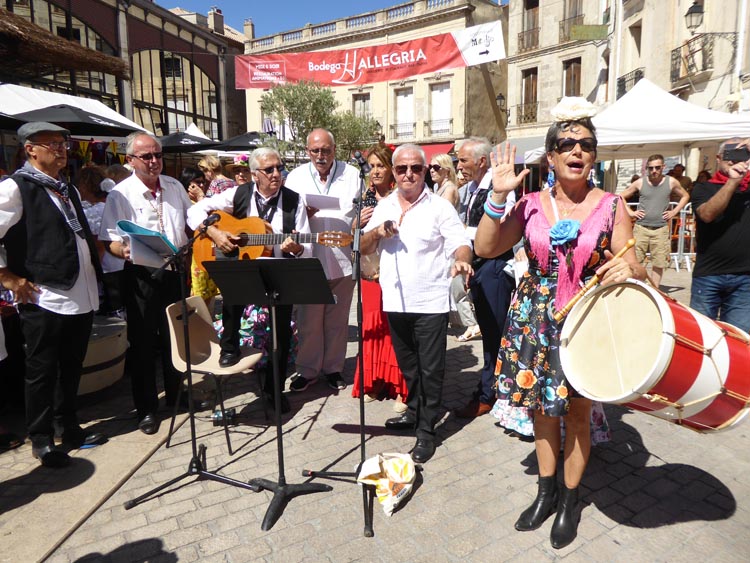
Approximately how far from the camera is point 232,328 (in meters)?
4.01

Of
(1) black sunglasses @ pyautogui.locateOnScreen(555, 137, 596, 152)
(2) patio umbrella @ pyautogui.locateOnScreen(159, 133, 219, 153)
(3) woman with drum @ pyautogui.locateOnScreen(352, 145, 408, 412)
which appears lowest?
(3) woman with drum @ pyautogui.locateOnScreen(352, 145, 408, 412)

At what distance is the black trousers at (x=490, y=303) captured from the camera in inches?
161

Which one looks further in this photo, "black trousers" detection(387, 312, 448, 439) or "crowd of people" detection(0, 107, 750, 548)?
"black trousers" detection(387, 312, 448, 439)

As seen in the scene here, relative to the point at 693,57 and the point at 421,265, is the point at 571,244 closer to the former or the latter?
the point at 421,265

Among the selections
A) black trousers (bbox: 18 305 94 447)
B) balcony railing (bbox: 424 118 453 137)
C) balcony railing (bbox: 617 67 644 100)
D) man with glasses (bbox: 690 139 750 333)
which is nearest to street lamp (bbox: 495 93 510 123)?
balcony railing (bbox: 424 118 453 137)

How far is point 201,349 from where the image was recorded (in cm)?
420

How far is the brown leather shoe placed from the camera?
4180 mm

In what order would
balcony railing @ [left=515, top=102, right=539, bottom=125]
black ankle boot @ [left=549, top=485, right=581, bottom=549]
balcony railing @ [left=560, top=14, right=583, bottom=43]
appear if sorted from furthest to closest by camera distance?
balcony railing @ [left=515, top=102, right=539, bottom=125] → balcony railing @ [left=560, top=14, right=583, bottom=43] → black ankle boot @ [left=549, top=485, right=581, bottom=549]

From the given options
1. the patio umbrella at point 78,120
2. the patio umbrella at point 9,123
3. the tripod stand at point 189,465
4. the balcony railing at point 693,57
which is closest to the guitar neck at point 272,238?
the tripod stand at point 189,465

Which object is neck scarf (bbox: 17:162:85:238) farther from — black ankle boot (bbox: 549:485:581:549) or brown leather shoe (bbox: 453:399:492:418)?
black ankle boot (bbox: 549:485:581:549)

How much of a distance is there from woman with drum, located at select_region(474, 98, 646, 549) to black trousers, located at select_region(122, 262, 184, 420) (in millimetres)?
2437

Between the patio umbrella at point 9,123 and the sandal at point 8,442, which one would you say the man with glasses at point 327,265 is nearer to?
the sandal at point 8,442

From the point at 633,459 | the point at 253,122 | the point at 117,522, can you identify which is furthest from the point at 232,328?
the point at 253,122

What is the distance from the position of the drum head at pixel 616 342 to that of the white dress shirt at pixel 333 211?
2534 mm
